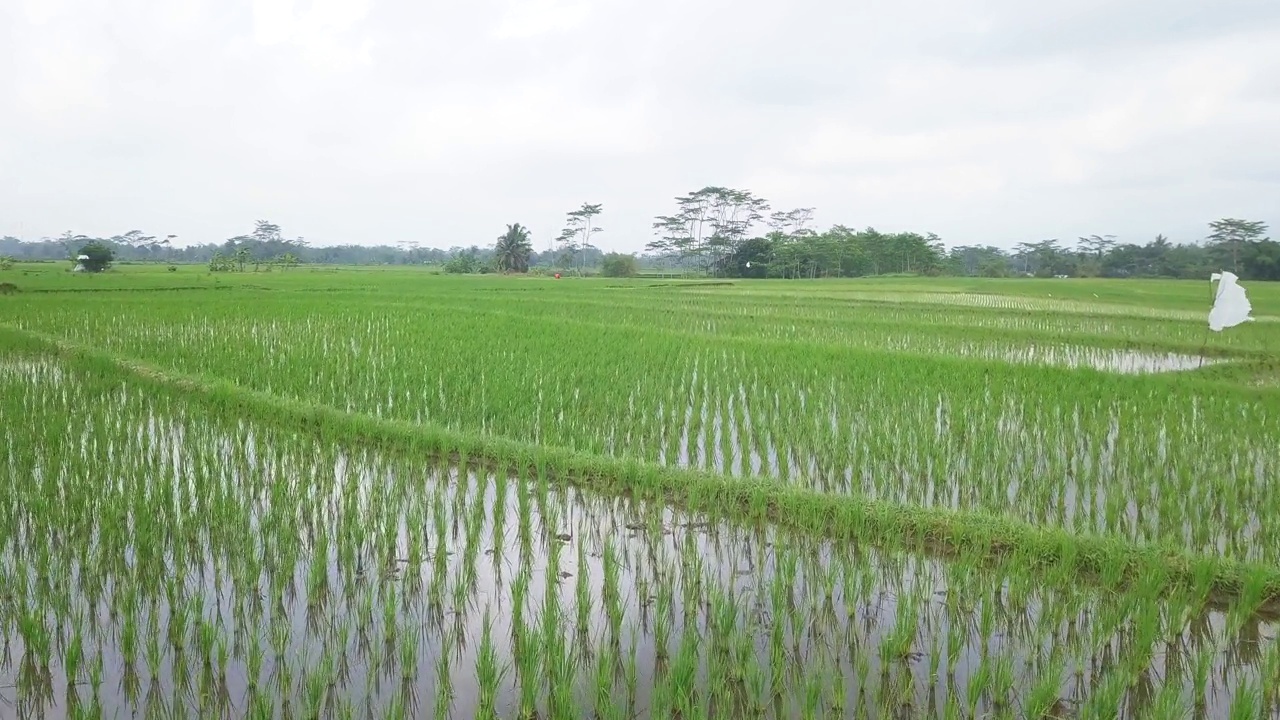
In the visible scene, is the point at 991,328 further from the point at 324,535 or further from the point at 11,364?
the point at 11,364

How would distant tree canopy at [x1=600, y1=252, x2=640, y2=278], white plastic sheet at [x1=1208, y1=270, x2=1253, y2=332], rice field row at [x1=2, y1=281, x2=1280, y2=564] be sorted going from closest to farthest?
rice field row at [x1=2, y1=281, x2=1280, y2=564] → white plastic sheet at [x1=1208, y1=270, x2=1253, y2=332] → distant tree canopy at [x1=600, y1=252, x2=640, y2=278]

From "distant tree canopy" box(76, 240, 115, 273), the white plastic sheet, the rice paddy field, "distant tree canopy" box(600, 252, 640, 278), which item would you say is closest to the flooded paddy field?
the rice paddy field

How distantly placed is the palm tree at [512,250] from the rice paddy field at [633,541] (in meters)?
35.4

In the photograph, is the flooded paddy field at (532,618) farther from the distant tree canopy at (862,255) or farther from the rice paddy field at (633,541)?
the distant tree canopy at (862,255)

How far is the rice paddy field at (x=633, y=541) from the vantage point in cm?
250

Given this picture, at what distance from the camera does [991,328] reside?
12.2 meters

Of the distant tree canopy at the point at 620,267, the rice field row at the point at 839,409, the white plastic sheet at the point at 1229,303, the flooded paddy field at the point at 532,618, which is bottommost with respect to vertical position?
the flooded paddy field at the point at 532,618

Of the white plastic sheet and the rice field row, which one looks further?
the white plastic sheet

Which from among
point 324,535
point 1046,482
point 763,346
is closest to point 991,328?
point 763,346

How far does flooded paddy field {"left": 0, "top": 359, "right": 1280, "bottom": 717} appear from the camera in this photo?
243 centimetres

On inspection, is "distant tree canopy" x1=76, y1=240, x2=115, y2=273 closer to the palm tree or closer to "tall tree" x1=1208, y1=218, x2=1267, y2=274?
the palm tree

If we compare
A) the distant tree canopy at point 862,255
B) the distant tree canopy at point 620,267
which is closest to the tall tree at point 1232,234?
the distant tree canopy at point 862,255

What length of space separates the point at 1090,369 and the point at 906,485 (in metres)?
4.23

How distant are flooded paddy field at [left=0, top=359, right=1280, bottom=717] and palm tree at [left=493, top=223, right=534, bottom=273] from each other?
39.5 metres
